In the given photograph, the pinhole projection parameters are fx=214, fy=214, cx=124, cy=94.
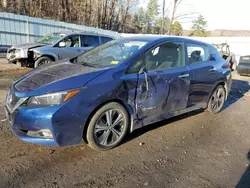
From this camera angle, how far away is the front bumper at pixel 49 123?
2.62 metres

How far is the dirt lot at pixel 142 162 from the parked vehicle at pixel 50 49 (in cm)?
468

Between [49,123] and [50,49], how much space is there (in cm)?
626

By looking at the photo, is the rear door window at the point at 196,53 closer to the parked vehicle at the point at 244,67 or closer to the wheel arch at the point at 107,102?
the wheel arch at the point at 107,102

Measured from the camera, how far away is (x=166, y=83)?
3.61m

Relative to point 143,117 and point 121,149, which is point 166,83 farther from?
point 121,149

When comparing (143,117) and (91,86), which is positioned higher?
(91,86)

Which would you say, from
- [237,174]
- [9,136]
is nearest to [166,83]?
[237,174]

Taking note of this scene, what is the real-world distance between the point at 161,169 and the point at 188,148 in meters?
0.84

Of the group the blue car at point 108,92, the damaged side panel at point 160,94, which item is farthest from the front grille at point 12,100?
the damaged side panel at point 160,94

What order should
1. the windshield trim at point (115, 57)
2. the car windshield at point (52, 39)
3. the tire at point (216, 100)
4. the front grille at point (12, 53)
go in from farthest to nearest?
1. the car windshield at point (52, 39)
2. the front grille at point (12, 53)
3. the tire at point (216, 100)
4. the windshield trim at point (115, 57)

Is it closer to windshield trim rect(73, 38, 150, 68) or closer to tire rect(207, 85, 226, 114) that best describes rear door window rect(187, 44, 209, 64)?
tire rect(207, 85, 226, 114)

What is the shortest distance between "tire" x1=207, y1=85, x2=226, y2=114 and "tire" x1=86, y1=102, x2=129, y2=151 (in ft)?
8.50

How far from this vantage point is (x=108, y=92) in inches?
116

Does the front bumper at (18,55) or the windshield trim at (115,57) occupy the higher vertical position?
the windshield trim at (115,57)
